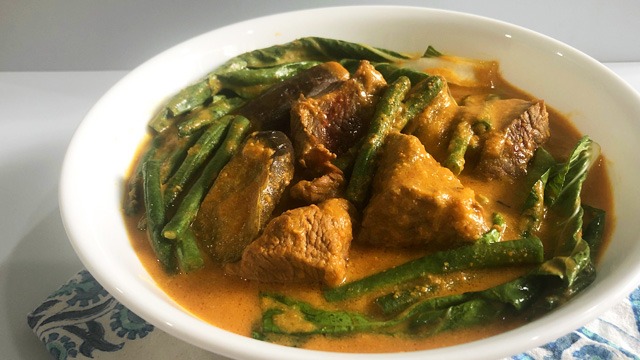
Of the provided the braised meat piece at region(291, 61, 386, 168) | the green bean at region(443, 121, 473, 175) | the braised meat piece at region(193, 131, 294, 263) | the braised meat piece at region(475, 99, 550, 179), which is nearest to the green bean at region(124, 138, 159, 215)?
the braised meat piece at region(193, 131, 294, 263)

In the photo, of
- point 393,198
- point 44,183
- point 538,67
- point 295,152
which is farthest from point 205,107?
point 538,67

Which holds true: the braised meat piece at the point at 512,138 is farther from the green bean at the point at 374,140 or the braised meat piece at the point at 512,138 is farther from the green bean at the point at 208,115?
the green bean at the point at 208,115

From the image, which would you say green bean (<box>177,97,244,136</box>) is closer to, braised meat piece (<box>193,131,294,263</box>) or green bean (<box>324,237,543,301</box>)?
braised meat piece (<box>193,131,294,263</box>)

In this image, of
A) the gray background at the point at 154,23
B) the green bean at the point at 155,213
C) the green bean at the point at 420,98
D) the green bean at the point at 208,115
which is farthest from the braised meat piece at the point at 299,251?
the gray background at the point at 154,23

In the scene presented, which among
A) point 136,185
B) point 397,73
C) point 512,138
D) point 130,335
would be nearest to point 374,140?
point 512,138

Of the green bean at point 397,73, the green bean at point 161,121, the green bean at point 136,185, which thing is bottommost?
the green bean at point 136,185

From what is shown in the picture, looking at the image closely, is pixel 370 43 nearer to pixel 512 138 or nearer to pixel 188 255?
pixel 512 138
